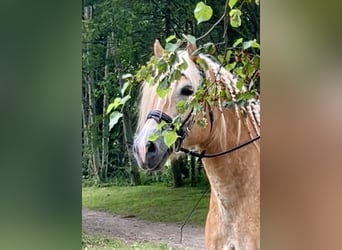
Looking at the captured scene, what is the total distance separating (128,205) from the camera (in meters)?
1.55

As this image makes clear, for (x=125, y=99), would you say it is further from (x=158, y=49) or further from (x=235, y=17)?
(x=235, y=17)

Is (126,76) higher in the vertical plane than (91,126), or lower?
higher

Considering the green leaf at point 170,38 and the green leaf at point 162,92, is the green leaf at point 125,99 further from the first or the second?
the green leaf at point 170,38

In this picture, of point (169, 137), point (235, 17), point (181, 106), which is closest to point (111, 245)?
point (169, 137)

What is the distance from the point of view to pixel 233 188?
5.18ft

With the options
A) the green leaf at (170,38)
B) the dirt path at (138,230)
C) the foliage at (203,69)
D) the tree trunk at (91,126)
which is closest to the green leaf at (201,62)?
the foliage at (203,69)

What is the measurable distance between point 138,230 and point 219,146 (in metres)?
0.44

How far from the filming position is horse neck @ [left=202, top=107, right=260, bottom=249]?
1506 millimetres

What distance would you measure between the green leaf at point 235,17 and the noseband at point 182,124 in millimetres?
345

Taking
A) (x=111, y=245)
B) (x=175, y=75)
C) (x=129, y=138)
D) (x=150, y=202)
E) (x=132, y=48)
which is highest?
(x=132, y=48)

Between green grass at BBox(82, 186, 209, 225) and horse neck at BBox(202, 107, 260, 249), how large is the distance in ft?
0.23

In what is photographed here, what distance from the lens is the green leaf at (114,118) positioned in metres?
1.53
